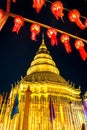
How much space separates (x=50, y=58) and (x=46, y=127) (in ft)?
37.1

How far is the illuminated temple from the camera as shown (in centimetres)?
1588

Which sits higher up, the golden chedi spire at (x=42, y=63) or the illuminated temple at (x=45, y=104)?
the golden chedi spire at (x=42, y=63)

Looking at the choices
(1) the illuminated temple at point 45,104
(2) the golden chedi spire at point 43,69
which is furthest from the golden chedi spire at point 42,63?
(1) the illuminated temple at point 45,104

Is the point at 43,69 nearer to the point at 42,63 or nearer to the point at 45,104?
the point at 42,63

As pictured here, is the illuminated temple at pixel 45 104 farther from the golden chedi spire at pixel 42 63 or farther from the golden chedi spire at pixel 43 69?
the golden chedi spire at pixel 42 63

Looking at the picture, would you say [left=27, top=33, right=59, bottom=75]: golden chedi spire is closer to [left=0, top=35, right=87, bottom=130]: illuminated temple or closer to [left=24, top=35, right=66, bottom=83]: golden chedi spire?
[left=24, top=35, right=66, bottom=83]: golden chedi spire

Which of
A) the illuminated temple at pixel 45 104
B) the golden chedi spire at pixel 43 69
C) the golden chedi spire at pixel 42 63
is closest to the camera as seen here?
the illuminated temple at pixel 45 104

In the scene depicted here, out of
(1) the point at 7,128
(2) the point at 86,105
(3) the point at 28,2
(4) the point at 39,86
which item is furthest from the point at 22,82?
(3) the point at 28,2

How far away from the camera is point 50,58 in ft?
83.6

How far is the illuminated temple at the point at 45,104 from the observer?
52.1 ft

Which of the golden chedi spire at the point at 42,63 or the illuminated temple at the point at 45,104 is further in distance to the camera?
the golden chedi spire at the point at 42,63

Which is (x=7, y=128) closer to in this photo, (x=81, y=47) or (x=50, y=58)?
(x=81, y=47)

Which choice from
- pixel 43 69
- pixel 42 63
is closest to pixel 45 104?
pixel 43 69

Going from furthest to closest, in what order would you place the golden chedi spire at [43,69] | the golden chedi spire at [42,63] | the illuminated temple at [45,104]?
the golden chedi spire at [42,63] < the golden chedi spire at [43,69] < the illuminated temple at [45,104]
